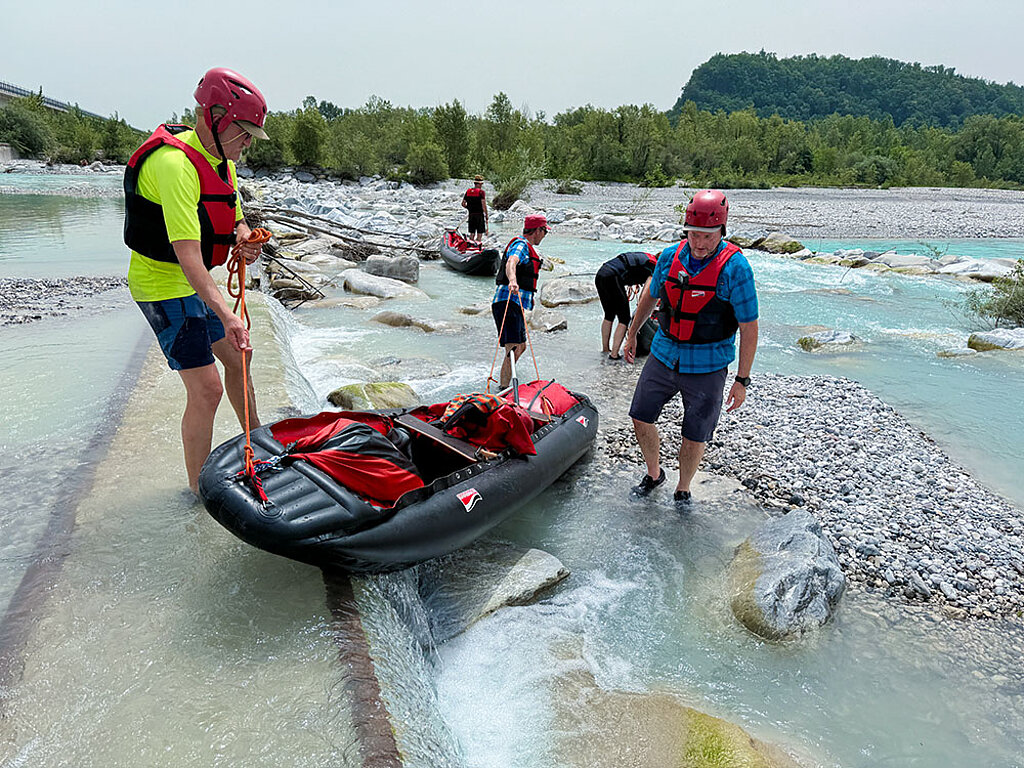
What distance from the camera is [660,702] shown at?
3.01 metres

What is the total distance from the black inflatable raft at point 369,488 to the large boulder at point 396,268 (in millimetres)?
9529

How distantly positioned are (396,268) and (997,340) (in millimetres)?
10207

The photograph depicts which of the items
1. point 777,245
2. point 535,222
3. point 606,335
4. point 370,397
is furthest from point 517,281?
point 777,245

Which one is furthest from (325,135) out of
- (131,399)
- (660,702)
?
(660,702)

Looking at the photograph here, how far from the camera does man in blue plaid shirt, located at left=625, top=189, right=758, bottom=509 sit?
151 inches

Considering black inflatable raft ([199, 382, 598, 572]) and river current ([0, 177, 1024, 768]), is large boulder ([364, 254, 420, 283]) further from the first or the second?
black inflatable raft ([199, 382, 598, 572])

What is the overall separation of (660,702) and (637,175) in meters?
49.9

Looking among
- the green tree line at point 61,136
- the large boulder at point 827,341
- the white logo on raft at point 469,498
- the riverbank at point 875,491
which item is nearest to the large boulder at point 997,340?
the large boulder at point 827,341

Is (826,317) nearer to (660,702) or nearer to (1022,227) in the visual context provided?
(660,702)

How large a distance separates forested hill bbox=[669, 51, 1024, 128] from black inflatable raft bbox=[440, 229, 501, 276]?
127 metres

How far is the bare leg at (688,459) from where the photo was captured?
14.7 ft

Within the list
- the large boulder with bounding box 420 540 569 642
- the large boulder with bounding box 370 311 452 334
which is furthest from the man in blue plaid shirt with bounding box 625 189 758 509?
the large boulder with bounding box 370 311 452 334

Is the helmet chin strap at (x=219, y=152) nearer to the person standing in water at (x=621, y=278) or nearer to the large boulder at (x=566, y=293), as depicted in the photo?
the person standing in water at (x=621, y=278)

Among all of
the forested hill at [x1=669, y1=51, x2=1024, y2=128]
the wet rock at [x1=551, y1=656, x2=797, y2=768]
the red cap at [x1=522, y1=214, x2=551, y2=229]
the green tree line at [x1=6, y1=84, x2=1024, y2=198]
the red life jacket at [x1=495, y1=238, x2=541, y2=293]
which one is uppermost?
the forested hill at [x1=669, y1=51, x2=1024, y2=128]
